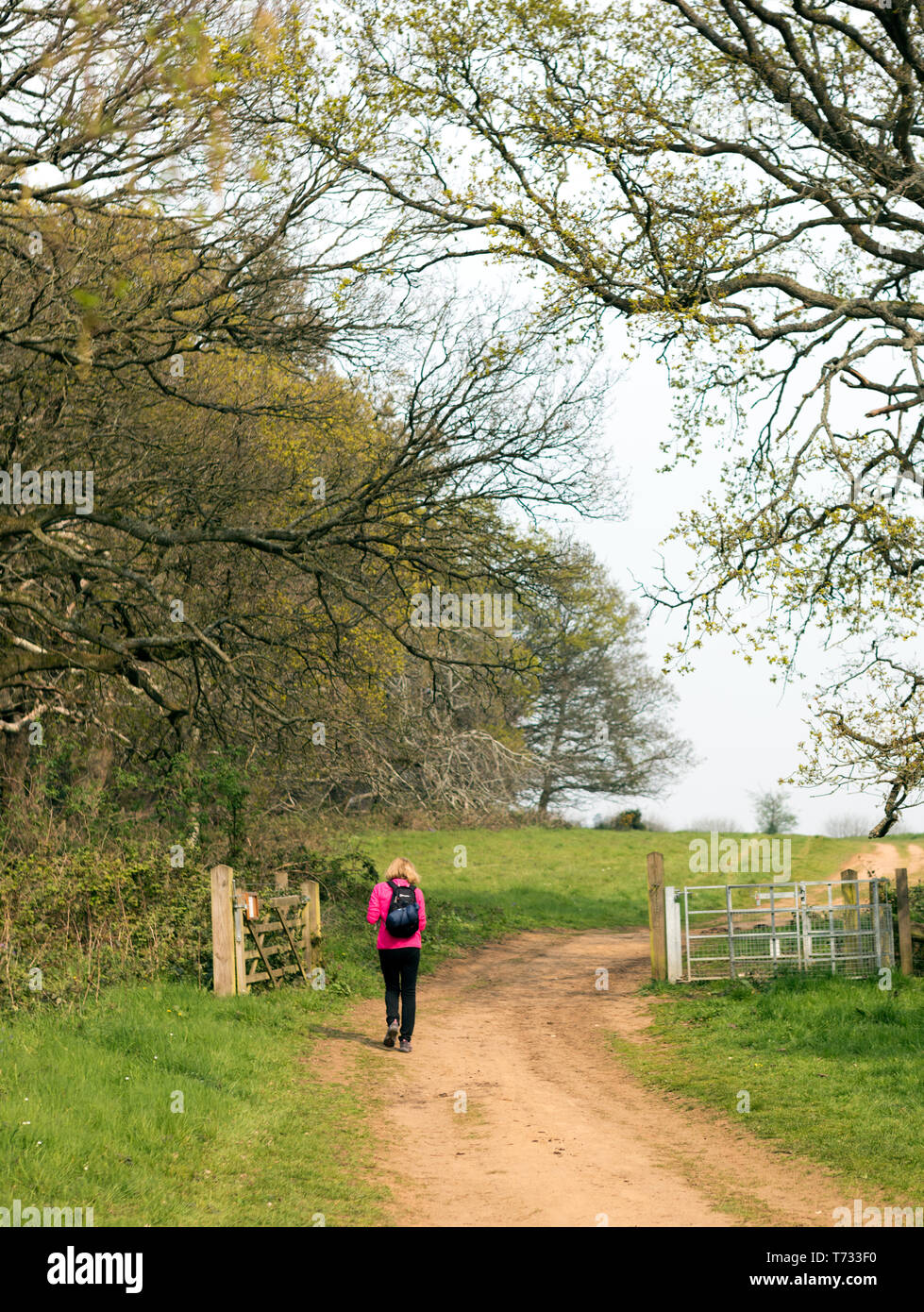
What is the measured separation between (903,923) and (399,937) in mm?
7870

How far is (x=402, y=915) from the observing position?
1156 cm

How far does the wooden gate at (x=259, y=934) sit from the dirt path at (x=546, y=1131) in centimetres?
113

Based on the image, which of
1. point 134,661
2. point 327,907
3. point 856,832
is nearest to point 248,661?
point 134,661

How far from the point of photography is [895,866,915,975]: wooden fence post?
51.4 feet

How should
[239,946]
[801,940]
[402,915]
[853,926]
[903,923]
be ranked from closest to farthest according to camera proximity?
[402,915] < [239,946] < [801,940] < [903,923] < [853,926]

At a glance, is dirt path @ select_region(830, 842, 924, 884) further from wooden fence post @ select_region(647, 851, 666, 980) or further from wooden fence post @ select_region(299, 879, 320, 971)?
wooden fence post @ select_region(299, 879, 320, 971)

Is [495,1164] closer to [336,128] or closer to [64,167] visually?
[64,167]

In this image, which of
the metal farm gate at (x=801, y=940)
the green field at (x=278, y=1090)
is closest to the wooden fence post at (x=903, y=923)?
the metal farm gate at (x=801, y=940)

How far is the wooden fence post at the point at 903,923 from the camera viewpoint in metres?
15.7

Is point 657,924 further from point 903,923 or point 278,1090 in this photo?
point 278,1090

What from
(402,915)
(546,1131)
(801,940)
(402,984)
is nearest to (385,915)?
(402,915)

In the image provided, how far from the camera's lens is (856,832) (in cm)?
4422

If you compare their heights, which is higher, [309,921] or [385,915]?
[385,915]

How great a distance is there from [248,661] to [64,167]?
308 inches
